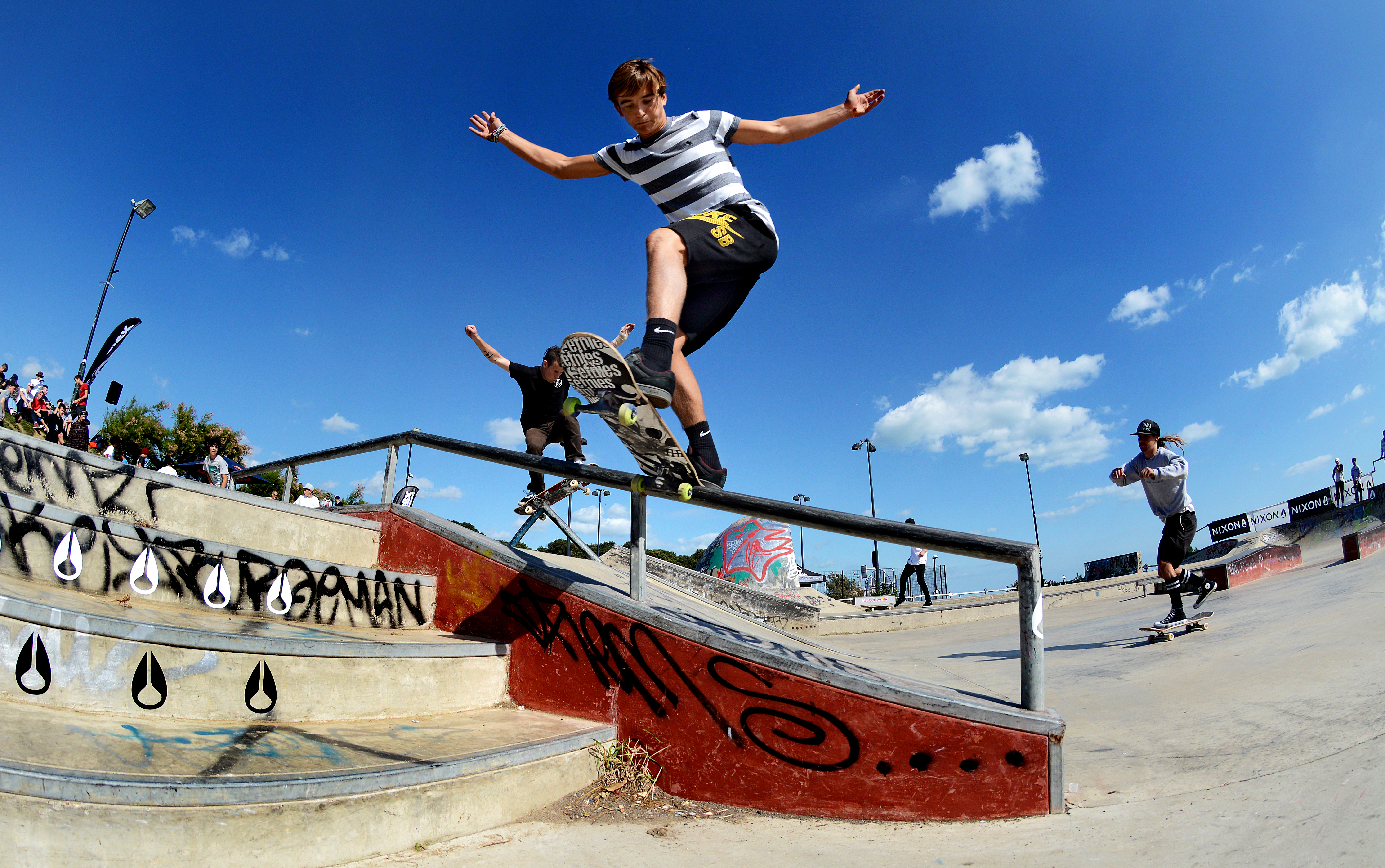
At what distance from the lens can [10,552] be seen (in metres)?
2.41

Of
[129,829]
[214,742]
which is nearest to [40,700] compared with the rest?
[214,742]

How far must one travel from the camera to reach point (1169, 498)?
5207 mm

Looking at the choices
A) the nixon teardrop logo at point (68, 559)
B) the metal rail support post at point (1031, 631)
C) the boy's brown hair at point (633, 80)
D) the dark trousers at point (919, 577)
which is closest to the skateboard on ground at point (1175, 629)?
the metal rail support post at point (1031, 631)

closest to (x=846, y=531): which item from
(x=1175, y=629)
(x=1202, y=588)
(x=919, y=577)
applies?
(x=1175, y=629)

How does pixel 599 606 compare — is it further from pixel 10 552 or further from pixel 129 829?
pixel 10 552

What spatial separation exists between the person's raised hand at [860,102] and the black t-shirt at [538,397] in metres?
3.85

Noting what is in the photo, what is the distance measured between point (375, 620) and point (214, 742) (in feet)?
4.28

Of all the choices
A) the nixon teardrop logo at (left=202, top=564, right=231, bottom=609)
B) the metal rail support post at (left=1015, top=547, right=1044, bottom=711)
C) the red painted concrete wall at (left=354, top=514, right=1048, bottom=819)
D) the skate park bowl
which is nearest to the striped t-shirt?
the skate park bowl

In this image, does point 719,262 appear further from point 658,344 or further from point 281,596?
point 281,596

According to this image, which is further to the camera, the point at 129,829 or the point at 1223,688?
the point at 1223,688

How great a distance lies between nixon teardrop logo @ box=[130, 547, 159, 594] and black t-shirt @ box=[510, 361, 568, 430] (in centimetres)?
342

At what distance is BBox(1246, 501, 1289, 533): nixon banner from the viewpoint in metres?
28.0

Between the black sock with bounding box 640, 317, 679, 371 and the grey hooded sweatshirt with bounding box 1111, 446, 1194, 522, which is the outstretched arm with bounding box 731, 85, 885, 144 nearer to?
the black sock with bounding box 640, 317, 679, 371

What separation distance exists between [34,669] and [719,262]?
101 inches
